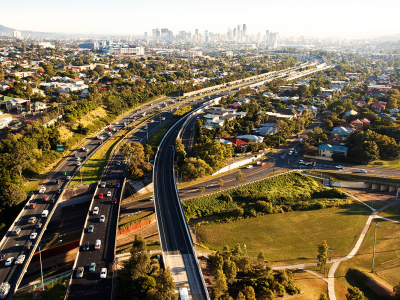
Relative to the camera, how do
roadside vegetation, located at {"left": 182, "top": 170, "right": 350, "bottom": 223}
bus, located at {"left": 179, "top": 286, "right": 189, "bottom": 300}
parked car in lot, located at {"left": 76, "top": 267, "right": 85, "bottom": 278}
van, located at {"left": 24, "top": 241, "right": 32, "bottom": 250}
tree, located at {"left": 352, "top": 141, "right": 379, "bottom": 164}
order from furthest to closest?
1. tree, located at {"left": 352, "top": 141, "right": 379, "bottom": 164}
2. roadside vegetation, located at {"left": 182, "top": 170, "right": 350, "bottom": 223}
3. van, located at {"left": 24, "top": 241, "right": 32, "bottom": 250}
4. parked car in lot, located at {"left": 76, "top": 267, "right": 85, "bottom": 278}
5. bus, located at {"left": 179, "top": 286, "right": 189, "bottom": 300}

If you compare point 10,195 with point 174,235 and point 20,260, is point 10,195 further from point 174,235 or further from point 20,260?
point 174,235

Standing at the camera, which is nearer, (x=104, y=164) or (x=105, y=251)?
(x=105, y=251)

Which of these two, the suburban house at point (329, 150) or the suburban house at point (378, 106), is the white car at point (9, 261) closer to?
the suburban house at point (329, 150)

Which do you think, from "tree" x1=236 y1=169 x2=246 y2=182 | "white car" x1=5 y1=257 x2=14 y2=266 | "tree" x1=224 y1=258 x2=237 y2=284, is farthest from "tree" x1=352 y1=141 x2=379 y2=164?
"white car" x1=5 y1=257 x2=14 y2=266

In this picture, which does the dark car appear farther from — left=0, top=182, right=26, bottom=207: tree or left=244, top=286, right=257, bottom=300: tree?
left=244, top=286, right=257, bottom=300: tree

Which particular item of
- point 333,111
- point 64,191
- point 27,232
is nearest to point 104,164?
point 64,191

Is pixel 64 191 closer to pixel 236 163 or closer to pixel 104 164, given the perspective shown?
pixel 104 164
